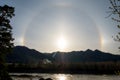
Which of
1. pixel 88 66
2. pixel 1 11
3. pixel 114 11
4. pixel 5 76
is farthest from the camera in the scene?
pixel 88 66

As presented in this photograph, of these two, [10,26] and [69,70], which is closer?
[10,26]

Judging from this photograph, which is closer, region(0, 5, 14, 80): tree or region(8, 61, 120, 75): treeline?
region(0, 5, 14, 80): tree

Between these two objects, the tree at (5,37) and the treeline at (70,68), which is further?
the treeline at (70,68)

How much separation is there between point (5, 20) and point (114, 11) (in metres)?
40.0

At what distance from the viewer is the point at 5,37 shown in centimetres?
4816

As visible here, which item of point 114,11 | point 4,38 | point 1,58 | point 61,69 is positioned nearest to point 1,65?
point 1,58

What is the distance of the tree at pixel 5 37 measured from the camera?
46644 mm

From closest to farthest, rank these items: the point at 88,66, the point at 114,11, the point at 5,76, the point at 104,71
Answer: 1. the point at 114,11
2. the point at 5,76
3. the point at 104,71
4. the point at 88,66

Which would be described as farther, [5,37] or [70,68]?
[70,68]

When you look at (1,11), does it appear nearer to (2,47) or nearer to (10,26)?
(10,26)

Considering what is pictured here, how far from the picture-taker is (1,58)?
4666cm

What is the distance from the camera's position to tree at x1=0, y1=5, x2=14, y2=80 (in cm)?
4664

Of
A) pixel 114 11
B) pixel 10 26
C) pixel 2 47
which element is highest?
pixel 10 26

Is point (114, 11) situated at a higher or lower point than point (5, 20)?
lower
